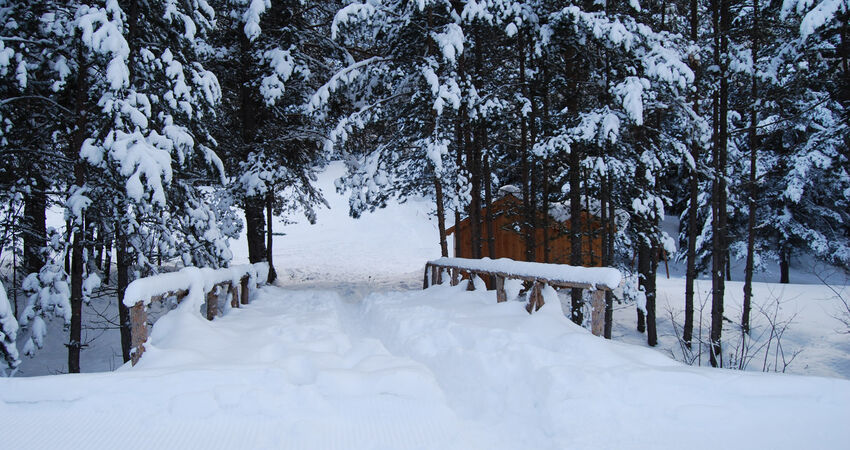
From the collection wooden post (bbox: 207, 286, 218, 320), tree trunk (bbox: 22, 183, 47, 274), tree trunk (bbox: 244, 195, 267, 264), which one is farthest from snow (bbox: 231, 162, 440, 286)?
wooden post (bbox: 207, 286, 218, 320)

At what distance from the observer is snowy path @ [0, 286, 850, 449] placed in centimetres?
301

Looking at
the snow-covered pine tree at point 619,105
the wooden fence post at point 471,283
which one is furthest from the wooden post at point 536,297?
the snow-covered pine tree at point 619,105

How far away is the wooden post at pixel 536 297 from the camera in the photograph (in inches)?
233

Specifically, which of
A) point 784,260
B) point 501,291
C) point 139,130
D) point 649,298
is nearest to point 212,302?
point 139,130

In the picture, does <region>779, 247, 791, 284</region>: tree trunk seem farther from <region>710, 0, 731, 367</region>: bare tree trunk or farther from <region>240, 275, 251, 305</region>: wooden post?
<region>240, 275, 251, 305</region>: wooden post

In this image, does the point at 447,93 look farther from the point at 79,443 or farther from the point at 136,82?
the point at 79,443

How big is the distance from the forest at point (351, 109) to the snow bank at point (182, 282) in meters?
1.28

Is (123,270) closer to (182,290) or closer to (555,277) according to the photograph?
(182,290)

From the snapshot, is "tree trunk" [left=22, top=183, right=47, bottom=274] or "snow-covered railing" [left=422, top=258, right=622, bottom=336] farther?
"tree trunk" [left=22, top=183, right=47, bottom=274]

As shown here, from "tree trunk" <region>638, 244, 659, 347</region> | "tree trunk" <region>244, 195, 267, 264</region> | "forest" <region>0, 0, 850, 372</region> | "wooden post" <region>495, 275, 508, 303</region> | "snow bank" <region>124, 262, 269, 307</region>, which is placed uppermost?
"forest" <region>0, 0, 850, 372</region>

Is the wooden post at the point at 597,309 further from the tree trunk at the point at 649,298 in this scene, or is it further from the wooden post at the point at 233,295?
the tree trunk at the point at 649,298

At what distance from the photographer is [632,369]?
376 centimetres

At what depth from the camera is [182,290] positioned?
5.63 meters

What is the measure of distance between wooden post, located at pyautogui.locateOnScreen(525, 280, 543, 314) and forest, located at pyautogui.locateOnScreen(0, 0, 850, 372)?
4735mm
